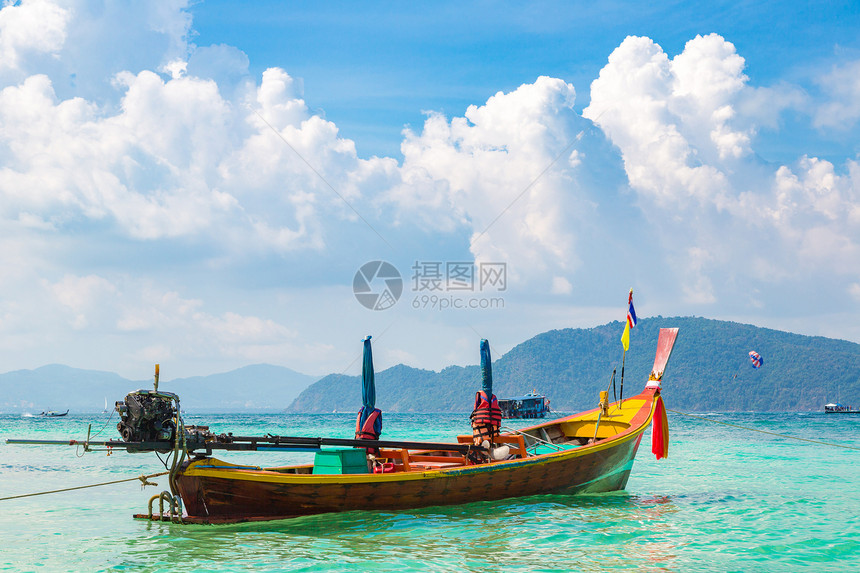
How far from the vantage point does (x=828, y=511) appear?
54.3 ft

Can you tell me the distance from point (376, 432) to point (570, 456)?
4.17 metres

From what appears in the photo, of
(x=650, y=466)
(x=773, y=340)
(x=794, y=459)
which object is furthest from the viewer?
(x=773, y=340)

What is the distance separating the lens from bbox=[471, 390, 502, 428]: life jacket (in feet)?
53.8

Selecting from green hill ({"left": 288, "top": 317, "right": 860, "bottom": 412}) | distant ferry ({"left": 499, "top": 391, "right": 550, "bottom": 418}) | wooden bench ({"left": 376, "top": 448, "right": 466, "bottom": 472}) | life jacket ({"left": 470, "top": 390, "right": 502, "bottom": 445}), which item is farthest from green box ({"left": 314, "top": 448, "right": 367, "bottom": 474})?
green hill ({"left": 288, "top": 317, "right": 860, "bottom": 412})

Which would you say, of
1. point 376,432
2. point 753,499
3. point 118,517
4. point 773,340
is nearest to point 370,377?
point 376,432

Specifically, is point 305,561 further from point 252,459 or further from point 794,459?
point 794,459

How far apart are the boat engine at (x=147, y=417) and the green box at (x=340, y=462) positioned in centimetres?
279

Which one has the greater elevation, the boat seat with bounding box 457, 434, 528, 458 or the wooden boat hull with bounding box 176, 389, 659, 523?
the boat seat with bounding box 457, 434, 528, 458

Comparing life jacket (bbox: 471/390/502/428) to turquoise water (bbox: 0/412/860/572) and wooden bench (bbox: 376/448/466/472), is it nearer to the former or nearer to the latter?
wooden bench (bbox: 376/448/466/472)

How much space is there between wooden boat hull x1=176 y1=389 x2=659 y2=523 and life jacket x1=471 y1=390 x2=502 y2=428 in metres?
1.49

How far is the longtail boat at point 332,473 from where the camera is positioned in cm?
1227

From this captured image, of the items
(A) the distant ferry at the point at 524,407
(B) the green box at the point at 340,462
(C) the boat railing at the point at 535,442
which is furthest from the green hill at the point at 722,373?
(B) the green box at the point at 340,462

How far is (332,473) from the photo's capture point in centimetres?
1362

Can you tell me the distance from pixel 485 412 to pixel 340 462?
4.07 metres
